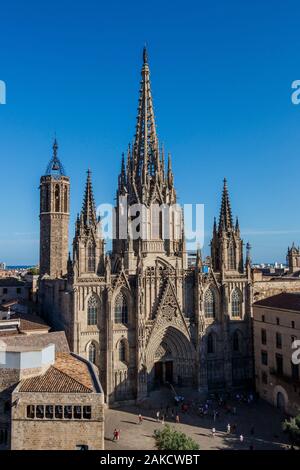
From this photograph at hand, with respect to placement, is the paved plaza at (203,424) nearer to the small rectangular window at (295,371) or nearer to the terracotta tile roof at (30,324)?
the small rectangular window at (295,371)

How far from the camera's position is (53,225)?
5791 centimetres

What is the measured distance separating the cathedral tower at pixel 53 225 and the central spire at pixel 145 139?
13858 millimetres

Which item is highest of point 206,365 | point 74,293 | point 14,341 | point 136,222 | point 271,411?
point 136,222

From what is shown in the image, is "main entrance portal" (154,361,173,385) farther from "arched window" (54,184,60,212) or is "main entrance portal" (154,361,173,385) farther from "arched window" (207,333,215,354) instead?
"arched window" (54,184,60,212)

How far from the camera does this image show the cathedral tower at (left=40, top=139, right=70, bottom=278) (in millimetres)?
57906

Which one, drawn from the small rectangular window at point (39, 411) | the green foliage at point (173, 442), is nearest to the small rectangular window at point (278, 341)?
the green foliage at point (173, 442)

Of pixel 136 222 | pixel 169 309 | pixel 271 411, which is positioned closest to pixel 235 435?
pixel 271 411

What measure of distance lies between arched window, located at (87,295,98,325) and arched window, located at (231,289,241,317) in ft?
51.1

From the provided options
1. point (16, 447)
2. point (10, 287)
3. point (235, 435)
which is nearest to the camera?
point (16, 447)

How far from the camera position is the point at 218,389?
1839 inches

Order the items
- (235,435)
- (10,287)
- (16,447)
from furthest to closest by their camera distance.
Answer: (10,287) < (235,435) < (16,447)

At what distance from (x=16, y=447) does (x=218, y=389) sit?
27832mm

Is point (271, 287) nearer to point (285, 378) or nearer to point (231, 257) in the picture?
point (231, 257)

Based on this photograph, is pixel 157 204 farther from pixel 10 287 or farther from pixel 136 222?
pixel 10 287
